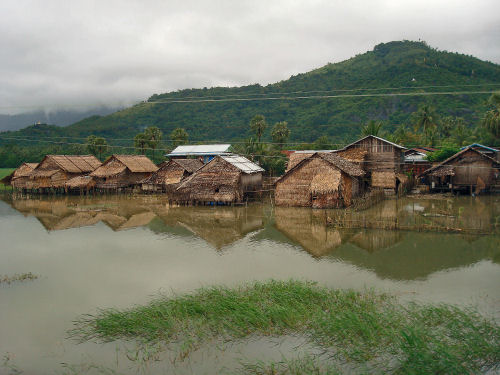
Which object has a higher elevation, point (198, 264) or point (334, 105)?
point (334, 105)

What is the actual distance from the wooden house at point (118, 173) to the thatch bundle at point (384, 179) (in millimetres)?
17900

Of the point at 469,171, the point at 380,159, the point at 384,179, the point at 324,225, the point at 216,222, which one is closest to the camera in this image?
the point at 324,225

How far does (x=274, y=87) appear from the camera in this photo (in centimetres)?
7081

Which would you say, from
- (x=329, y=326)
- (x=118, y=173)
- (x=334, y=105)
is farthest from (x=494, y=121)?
(x=329, y=326)

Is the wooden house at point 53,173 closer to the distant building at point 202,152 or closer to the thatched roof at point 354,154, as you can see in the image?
the distant building at point 202,152

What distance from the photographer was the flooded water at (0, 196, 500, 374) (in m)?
7.16

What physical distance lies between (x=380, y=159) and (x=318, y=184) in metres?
8.83

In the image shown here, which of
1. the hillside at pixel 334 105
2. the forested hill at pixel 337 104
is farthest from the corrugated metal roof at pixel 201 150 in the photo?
the hillside at pixel 334 105

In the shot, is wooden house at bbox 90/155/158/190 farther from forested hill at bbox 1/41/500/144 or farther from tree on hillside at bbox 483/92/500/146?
tree on hillside at bbox 483/92/500/146

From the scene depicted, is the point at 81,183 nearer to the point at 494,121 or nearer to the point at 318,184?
the point at 318,184

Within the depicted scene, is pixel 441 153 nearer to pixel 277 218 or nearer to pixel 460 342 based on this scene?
pixel 277 218

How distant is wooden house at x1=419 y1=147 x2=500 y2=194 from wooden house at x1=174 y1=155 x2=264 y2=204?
12833 millimetres

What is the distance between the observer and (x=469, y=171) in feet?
81.3

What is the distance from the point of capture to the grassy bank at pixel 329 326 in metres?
6.29
